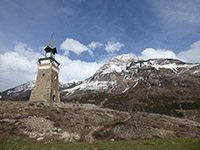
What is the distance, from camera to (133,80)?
195250 millimetres

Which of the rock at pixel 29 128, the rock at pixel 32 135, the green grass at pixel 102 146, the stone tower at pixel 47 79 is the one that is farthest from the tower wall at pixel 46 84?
the green grass at pixel 102 146

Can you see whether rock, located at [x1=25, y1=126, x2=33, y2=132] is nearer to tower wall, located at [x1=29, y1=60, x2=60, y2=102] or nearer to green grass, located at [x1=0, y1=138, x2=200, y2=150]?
green grass, located at [x1=0, y1=138, x2=200, y2=150]

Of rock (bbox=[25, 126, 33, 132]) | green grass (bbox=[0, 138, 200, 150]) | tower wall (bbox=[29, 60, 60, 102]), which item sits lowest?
green grass (bbox=[0, 138, 200, 150])

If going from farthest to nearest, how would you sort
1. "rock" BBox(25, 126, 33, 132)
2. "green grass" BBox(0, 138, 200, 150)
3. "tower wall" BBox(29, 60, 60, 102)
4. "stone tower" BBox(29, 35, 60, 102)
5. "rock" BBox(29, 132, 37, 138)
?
"stone tower" BBox(29, 35, 60, 102), "tower wall" BBox(29, 60, 60, 102), "rock" BBox(25, 126, 33, 132), "rock" BBox(29, 132, 37, 138), "green grass" BBox(0, 138, 200, 150)

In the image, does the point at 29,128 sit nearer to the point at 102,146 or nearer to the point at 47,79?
the point at 102,146

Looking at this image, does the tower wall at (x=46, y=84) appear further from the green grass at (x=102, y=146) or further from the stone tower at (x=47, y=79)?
the green grass at (x=102, y=146)

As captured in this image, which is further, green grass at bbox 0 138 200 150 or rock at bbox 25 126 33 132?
rock at bbox 25 126 33 132

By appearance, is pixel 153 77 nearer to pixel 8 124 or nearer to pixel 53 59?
pixel 53 59

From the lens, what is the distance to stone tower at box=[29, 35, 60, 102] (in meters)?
31.9

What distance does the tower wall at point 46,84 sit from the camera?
31.8m

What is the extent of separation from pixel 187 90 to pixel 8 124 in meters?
159

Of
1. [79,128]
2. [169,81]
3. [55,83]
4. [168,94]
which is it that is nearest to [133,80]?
[169,81]

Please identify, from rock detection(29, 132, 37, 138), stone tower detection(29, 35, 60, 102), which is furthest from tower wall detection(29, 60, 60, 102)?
rock detection(29, 132, 37, 138)

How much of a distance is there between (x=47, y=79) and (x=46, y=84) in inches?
54.3
